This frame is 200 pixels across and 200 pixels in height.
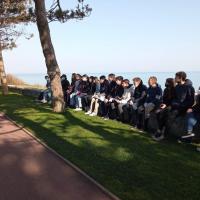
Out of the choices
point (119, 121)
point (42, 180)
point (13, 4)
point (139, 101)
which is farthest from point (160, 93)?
point (13, 4)

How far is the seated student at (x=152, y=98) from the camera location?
12.6m

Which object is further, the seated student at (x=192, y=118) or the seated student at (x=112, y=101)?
the seated student at (x=112, y=101)

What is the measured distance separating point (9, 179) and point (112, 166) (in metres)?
2.05

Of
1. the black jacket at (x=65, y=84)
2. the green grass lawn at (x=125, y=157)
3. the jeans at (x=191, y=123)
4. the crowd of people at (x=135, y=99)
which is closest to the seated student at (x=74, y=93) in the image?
the crowd of people at (x=135, y=99)

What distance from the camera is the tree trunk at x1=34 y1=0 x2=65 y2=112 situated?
1706 cm

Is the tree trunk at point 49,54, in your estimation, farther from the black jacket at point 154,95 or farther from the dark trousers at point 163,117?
the dark trousers at point 163,117

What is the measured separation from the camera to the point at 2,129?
12.9 metres

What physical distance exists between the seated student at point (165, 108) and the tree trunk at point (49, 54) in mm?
6215

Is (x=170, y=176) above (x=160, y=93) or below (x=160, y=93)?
below

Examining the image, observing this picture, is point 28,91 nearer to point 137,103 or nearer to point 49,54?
point 49,54

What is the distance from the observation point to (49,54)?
17.2 metres

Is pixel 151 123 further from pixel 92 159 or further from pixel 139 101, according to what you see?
pixel 92 159

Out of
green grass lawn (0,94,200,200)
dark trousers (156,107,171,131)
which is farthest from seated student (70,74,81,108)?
dark trousers (156,107,171,131)

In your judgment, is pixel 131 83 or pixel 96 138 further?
pixel 131 83
